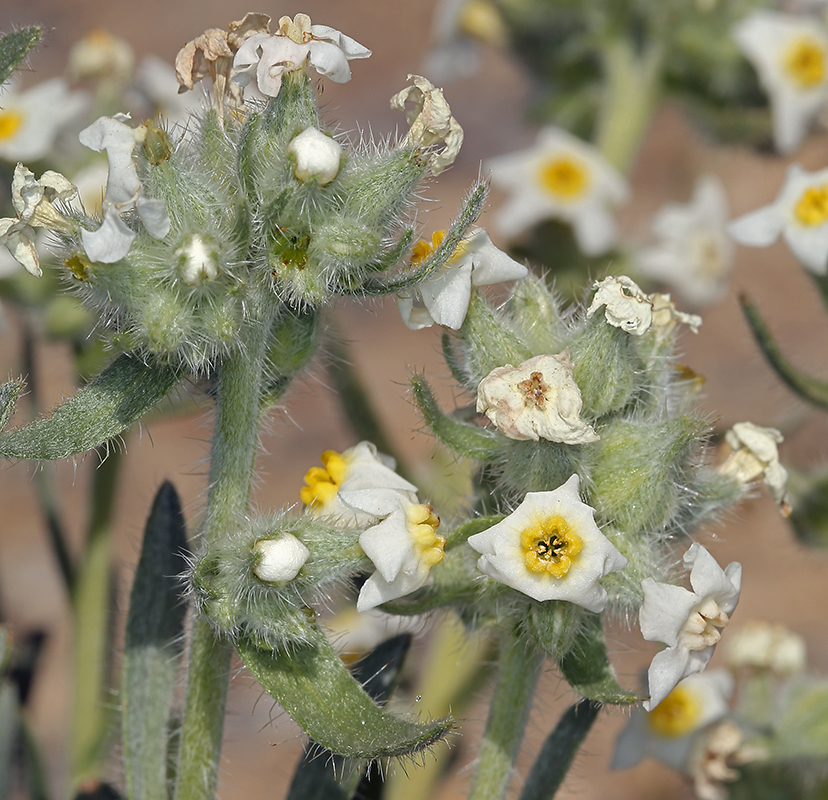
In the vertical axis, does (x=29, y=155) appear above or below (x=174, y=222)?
below

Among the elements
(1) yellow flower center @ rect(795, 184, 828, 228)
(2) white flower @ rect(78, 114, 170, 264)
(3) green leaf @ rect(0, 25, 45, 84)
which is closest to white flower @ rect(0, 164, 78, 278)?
(2) white flower @ rect(78, 114, 170, 264)

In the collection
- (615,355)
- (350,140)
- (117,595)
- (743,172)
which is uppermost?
(350,140)

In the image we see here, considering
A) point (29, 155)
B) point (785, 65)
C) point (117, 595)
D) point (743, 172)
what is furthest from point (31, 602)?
point (743, 172)

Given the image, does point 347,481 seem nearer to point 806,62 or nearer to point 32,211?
point 32,211

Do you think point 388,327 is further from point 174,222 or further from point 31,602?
point 174,222

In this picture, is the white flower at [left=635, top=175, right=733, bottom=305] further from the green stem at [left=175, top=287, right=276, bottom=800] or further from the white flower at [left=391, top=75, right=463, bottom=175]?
the green stem at [left=175, top=287, right=276, bottom=800]

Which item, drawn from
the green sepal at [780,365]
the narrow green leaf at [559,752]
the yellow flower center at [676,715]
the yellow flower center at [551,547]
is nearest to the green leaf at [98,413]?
the yellow flower center at [551,547]

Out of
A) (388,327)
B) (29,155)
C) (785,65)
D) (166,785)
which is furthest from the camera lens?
(388,327)

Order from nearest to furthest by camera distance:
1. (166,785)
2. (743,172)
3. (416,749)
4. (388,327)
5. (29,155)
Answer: (416,749), (166,785), (29,155), (388,327), (743,172)
